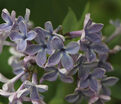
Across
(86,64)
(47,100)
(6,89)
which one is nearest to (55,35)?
(86,64)

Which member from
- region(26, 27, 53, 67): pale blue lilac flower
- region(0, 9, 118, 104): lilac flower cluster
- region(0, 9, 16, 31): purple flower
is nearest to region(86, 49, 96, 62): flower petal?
region(0, 9, 118, 104): lilac flower cluster

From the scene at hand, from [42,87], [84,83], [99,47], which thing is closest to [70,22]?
[99,47]

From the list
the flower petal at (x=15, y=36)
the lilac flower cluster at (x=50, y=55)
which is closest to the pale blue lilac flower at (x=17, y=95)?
the lilac flower cluster at (x=50, y=55)

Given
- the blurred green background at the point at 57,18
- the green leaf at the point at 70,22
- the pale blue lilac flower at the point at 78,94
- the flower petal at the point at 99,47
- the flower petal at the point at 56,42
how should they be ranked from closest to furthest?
1. the flower petal at the point at 56,42
2. the flower petal at the point at 99,47
3. the pale blue lilac flower at the point at 78,94
4. the green leaf at the point at 70,22
5. the blurred green background at the point at 57,18

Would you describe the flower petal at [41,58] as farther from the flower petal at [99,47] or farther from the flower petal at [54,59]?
the flower petal at [99,47]

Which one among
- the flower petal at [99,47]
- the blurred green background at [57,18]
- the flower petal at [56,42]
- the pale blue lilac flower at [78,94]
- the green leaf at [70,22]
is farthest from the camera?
the blurred green background at [57,18]

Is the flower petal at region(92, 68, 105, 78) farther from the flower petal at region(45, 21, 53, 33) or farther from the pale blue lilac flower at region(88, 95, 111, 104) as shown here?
the flower petal at region(45, 21, 53, 33)

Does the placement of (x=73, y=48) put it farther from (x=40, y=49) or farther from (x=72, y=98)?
(x=72, y=98)

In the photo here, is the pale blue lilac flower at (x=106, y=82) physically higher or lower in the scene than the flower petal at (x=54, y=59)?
lower

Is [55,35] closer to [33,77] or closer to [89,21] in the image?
[89,21]
